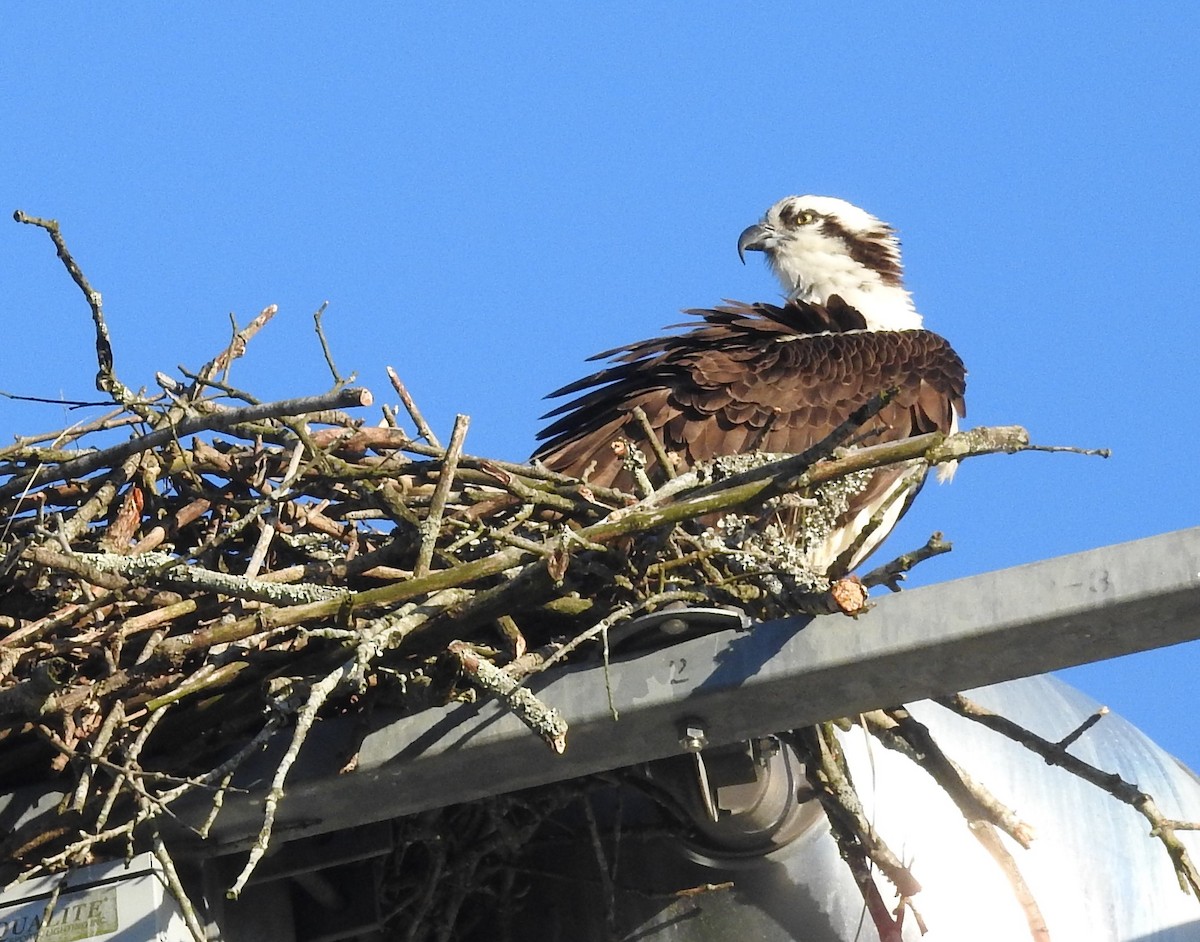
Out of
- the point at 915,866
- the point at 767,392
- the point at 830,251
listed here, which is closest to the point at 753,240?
the point at 830,251

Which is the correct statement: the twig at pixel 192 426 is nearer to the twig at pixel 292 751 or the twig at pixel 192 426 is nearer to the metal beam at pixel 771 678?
the twig at pixel 292 751

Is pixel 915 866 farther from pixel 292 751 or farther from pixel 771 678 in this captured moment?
pixel 292 751

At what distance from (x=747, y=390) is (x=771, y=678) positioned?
2.31m

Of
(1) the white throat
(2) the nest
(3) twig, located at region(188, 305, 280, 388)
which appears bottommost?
(2) the nest

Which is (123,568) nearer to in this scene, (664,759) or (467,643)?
(467,643)

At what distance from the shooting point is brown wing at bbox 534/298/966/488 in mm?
6012

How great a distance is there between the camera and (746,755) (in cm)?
453

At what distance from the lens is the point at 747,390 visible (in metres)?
6.14

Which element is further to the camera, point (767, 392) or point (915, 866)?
point (767, 392)

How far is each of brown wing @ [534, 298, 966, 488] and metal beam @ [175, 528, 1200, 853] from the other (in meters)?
1.70

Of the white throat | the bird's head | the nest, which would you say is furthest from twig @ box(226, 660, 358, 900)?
the bird's head

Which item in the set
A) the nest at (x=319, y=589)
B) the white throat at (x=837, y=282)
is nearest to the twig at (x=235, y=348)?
the nest at (x=319, y=589)

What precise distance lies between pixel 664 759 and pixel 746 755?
0.96 feet

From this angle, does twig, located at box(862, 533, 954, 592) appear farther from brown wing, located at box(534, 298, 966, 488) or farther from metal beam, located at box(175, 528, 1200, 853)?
brown wing, located at box(534, 298, 966, 488)
